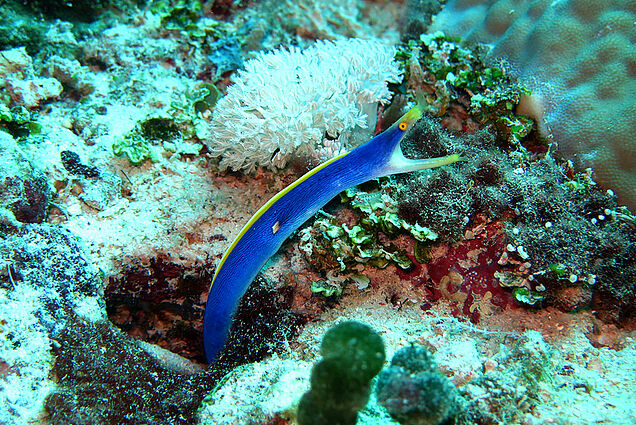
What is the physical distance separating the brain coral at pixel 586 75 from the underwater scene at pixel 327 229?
16 mm

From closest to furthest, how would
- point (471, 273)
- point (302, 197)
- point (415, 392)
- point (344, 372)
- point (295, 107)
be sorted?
1. point (344, 372)
2. point (415, 392)
3. point (302, 197)
4. point (471, 273)
5. point (295, 107)

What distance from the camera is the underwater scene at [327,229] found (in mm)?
1974

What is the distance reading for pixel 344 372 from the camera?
4.24 feet

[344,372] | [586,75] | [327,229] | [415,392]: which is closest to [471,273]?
[327,229]

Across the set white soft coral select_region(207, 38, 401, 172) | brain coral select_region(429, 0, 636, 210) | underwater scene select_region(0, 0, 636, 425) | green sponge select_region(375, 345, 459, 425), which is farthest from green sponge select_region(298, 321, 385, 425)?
brain coral select_region(429, 0, 636, 210)

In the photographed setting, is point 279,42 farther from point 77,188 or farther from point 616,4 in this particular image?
point 616,4

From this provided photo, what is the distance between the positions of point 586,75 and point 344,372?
3221mm

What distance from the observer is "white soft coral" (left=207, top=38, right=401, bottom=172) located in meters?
2.72

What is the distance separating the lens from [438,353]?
6.97 feet

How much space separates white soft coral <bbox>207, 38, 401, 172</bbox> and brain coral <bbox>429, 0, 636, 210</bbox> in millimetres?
1394

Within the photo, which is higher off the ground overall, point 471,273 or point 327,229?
point 471,273

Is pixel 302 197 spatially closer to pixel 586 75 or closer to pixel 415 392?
pixel 415 392

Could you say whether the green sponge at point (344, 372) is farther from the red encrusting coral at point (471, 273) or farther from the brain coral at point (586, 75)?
the brain coral at point (586, 75)

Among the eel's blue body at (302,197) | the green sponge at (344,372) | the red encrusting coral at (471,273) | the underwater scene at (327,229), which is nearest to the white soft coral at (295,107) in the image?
the underwater scene at (327,229)
